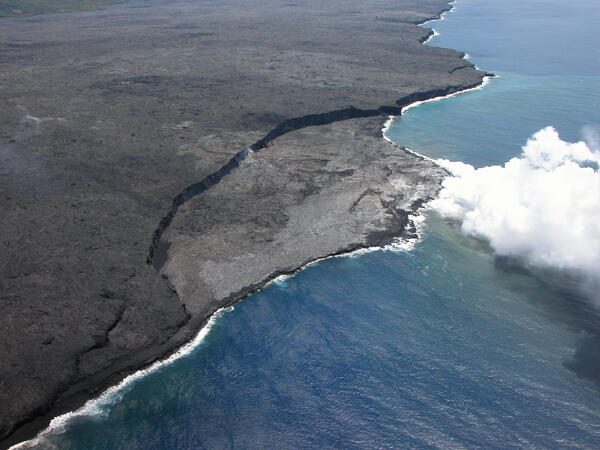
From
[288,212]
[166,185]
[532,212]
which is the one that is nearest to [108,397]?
[288,212]

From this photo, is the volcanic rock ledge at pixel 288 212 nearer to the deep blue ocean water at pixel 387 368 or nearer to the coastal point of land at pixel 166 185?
the coastal point of land at pixel 166 185

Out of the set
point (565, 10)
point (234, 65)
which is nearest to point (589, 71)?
point (234, 65)

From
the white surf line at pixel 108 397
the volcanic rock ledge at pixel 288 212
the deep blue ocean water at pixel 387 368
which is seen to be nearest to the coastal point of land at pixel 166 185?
the volcanic rock ledge at pixel 288 212

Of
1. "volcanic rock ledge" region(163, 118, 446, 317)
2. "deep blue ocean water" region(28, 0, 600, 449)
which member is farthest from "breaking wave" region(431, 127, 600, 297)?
"volcanic rock ledge" region(163, 118, 446, 317)

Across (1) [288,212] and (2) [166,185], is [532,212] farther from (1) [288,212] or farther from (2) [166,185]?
(2) [166,185]

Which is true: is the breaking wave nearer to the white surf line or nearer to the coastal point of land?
the coastal point of land

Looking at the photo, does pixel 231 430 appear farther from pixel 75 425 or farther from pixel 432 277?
pixel 432 277
